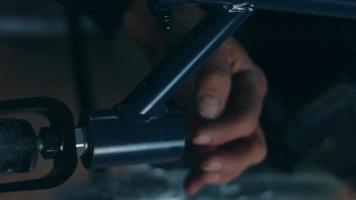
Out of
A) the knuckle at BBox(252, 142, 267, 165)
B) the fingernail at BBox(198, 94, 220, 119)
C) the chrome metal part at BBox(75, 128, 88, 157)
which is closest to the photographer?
the chrome metal part at BBox(75, 128, 88, 157)

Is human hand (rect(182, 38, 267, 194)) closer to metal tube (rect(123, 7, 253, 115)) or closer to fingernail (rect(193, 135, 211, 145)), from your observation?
fingernail (rect(193, 135, 211, 145))

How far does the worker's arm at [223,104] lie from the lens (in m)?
0.62

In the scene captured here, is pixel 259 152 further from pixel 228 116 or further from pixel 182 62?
pixel 182 62

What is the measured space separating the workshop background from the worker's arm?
0.8 inches

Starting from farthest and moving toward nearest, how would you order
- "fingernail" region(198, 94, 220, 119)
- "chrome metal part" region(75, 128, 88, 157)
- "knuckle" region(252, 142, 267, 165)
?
"knuckle" region(252, 142, 267, 165) → "fingernail" region(198, 94, 220, 119) → "chrome metal part" region(75, 128, 88, 157)

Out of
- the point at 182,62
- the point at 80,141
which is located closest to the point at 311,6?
the point at 182,62

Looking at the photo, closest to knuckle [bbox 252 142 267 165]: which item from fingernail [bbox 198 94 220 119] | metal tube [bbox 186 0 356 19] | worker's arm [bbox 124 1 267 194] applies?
worker's arm [bbox 124 1 267 194]

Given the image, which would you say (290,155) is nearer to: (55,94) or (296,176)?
(296,176)

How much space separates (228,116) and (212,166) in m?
0.06

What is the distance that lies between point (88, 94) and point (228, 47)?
0.59 ft

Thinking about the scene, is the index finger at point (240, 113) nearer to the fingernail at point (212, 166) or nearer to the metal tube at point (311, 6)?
the fingernail at point (212, 166)

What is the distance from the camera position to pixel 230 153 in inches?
27.0

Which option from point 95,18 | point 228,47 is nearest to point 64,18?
point 95,18

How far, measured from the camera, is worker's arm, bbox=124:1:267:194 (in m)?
0.62
